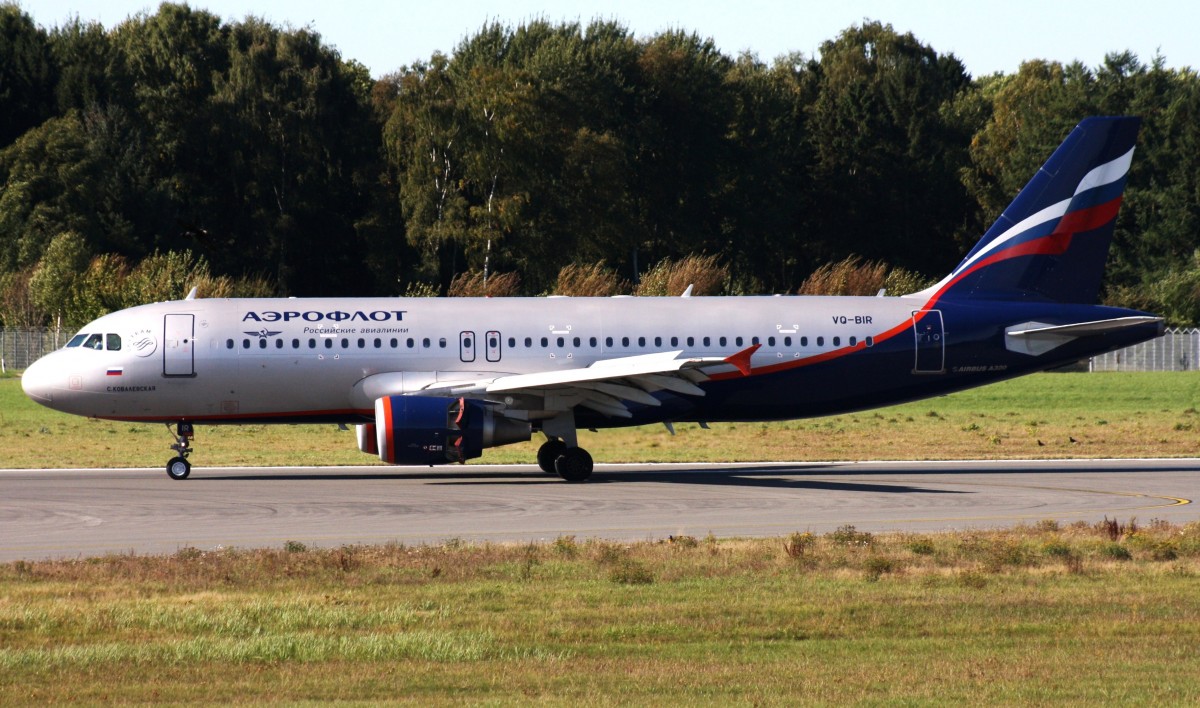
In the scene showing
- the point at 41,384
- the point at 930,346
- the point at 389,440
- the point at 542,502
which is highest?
the point at 930,346

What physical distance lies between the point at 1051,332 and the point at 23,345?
5676 cm

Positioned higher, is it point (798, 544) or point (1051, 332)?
point (1051, 332)

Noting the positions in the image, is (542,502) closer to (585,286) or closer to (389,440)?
(389,440)

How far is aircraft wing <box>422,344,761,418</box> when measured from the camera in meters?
29.7

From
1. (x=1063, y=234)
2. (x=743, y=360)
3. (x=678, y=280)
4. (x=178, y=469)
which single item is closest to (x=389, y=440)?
(x=178, y=469)

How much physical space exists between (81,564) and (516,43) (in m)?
86.1

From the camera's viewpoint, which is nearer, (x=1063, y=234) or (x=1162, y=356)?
(x=1063, y=234)

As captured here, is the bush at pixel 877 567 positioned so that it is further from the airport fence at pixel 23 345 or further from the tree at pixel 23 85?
the tree at pixel 23 85

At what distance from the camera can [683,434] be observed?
44.5 meters

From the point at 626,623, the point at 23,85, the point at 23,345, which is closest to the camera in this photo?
the point at 626,623

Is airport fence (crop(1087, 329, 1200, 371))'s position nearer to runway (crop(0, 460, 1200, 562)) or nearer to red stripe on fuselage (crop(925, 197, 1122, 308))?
runway (crop(0, 460, 1200, 562))

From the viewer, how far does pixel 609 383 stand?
30562mm

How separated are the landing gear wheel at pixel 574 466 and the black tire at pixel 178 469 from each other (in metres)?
7.93

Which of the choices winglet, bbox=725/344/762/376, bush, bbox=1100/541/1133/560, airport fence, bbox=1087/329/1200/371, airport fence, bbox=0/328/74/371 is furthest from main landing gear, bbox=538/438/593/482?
airport fence, bbox=1087/329/1200/371
